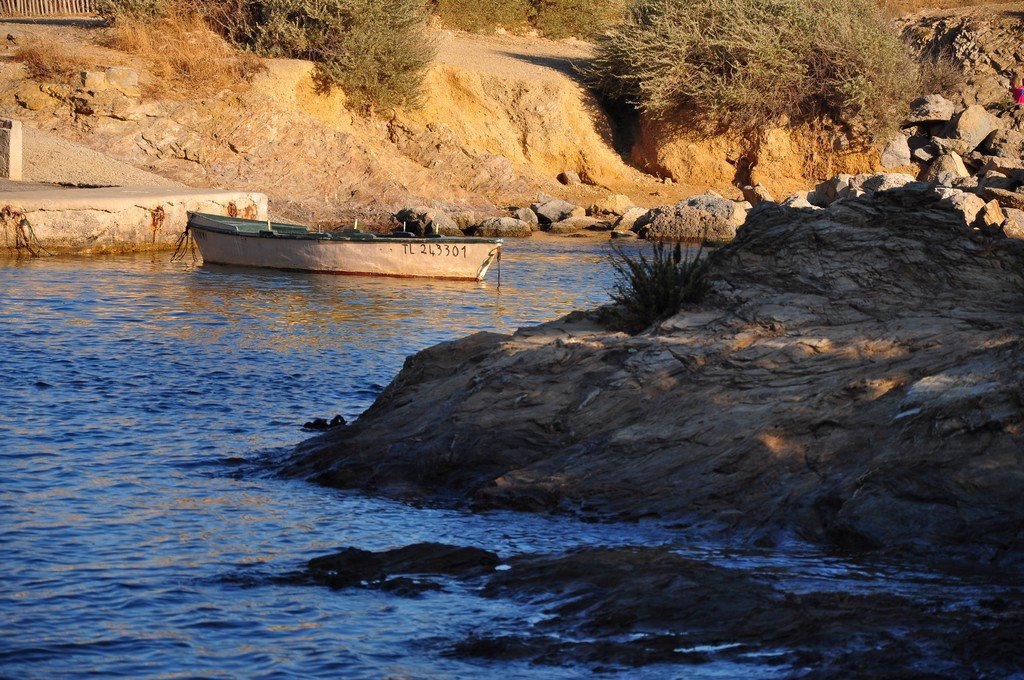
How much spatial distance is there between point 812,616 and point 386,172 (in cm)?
2804

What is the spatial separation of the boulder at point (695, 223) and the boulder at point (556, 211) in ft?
6.82

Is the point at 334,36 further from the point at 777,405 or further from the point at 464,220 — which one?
the point at 777,405

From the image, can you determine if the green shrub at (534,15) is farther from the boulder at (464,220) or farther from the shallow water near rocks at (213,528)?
the shallow water near rocks at (213,528)

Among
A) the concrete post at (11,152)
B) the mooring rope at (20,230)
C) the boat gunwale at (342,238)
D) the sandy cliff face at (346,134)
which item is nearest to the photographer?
the boat gunwale at (342,238)

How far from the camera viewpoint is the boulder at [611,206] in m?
33.8

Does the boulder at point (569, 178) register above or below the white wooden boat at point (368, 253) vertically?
above

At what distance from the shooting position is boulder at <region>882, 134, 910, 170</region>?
36.4 meters

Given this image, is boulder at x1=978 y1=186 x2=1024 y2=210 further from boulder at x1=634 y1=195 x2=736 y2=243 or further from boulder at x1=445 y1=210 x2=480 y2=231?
boulder at x1=445 y1=210 x2=480 y2=231

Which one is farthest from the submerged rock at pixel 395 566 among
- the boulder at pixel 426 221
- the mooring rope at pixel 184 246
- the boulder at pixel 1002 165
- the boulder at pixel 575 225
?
the boulder at pixel 1002 165

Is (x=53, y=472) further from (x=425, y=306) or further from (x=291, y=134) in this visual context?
(x=291, y=134)

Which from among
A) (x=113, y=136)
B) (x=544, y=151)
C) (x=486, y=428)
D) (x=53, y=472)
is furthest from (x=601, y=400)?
(x=544, y=151)

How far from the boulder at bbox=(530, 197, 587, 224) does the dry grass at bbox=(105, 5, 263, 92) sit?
7772 millimetres

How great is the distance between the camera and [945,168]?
112ft

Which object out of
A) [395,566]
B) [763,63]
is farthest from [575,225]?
[395,566]
